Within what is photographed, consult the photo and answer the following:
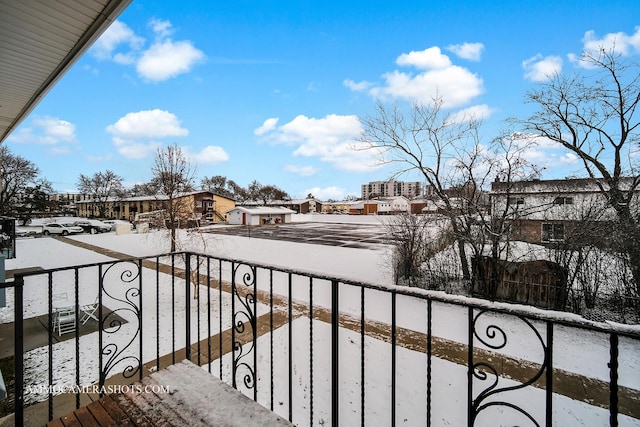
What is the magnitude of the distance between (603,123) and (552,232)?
3.31m

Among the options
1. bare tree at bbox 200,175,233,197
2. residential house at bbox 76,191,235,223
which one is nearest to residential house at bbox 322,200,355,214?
bare tree at bbox 200,175,233,197

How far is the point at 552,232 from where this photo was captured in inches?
307

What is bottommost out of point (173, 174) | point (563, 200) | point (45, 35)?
point (563, 200)

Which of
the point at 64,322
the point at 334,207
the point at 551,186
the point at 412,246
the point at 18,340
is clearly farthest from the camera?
the point at 334,207

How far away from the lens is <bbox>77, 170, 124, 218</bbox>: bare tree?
137ft

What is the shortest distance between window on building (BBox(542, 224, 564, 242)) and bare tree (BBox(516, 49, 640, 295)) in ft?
3.59

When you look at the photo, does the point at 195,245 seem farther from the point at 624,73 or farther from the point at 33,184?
the point at 33,184

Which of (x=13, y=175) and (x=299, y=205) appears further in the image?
(x=299, y=205)

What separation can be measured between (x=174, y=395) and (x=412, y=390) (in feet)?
11.2

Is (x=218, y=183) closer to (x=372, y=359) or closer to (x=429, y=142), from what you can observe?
(x=429, y=142)

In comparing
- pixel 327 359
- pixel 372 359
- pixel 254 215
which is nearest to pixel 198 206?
pixel 254 215

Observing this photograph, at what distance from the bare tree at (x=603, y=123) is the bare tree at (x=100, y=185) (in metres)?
50.8

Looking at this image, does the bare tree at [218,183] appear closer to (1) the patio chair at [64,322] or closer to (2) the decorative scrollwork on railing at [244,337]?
(2) the decorative scrollwork on railing at [244,337]

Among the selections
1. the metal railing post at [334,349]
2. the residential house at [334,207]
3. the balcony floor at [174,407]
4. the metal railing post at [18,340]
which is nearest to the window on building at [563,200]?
the metal railing post at [334,349]
